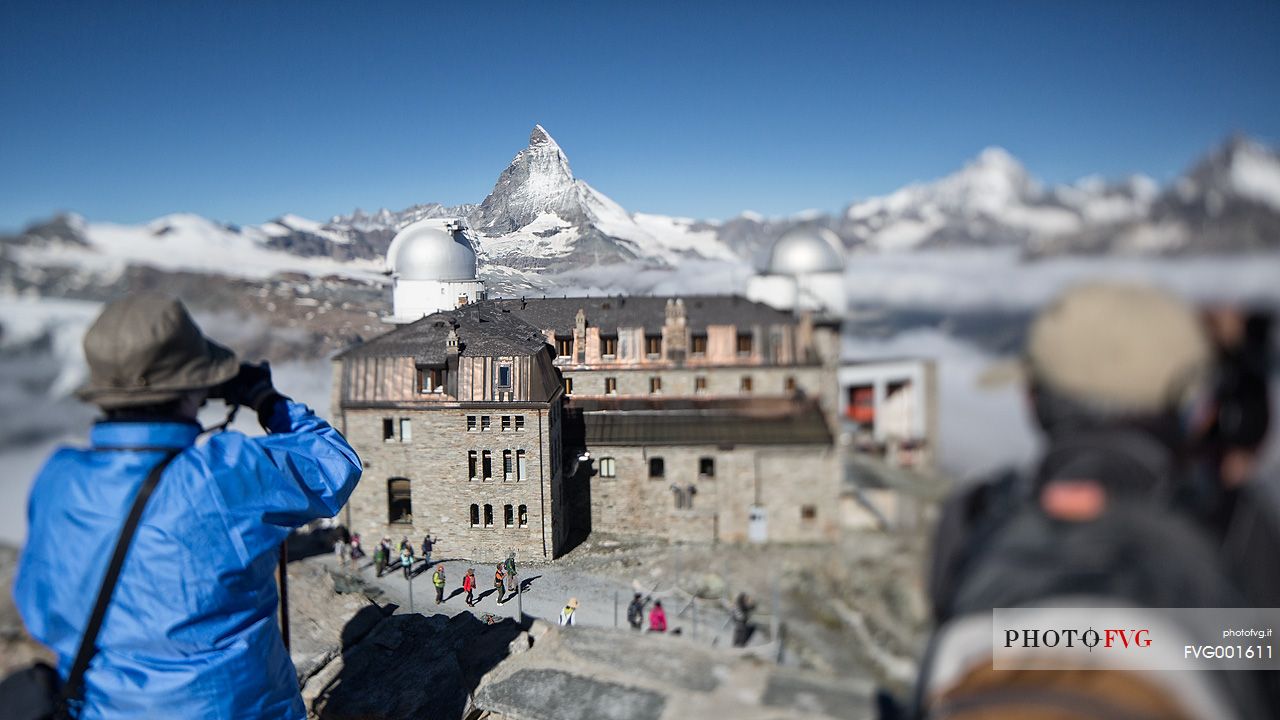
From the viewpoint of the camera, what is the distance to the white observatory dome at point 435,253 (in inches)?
210

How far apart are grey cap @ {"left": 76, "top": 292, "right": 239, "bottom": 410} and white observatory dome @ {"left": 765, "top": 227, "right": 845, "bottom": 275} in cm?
296

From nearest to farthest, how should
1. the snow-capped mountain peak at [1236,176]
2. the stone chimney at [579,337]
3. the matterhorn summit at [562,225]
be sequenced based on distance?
the snow-capped mountain peak at [1236,176] < the stone chimney at [579,337] < the matterhorn summit at [562,225]

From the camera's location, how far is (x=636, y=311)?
431 cm

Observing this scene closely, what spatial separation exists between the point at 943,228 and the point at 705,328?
4.25ft

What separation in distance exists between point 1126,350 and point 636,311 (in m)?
2.69

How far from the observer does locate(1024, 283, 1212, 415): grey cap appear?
1.96 metres

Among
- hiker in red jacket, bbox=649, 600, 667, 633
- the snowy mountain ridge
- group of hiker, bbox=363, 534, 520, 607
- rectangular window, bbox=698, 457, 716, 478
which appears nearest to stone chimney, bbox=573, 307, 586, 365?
the snowy mountain ridge

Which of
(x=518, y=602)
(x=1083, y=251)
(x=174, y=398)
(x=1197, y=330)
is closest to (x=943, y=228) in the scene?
(x=1083, y=251)

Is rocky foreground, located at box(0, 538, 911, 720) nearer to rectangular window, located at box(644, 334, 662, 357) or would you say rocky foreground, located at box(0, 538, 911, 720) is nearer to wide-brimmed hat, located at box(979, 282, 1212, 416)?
rectangular window, located at box(644, 334, 662, 357)

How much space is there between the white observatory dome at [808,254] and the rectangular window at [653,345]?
2.33 ft

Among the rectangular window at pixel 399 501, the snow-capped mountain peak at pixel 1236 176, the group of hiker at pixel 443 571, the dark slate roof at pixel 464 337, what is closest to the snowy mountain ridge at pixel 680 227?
the snow-capped mountain peak at pixel 1236 176

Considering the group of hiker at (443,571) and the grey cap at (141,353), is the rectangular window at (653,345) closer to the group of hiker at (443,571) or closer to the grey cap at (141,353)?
the group of hiker at (443,571)

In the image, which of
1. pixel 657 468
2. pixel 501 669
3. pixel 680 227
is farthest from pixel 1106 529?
pixel 501 669

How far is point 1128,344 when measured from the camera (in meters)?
1.99
